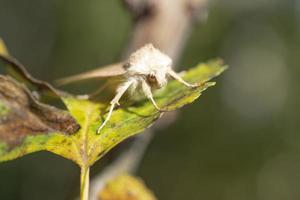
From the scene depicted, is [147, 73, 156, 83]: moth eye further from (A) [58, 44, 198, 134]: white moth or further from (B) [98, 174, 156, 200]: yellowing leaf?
(B) [98, 174, 156, 200]: yellowing leaf

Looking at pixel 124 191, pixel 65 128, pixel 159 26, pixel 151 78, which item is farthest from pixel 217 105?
pixel 65 128

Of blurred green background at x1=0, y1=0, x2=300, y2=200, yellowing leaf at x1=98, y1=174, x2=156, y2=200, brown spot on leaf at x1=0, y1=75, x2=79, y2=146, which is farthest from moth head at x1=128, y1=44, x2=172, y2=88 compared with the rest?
blurred green background at x1=0, y1=0, x2=300, y2=200

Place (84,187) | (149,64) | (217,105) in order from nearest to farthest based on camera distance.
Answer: (84,187), (149,64), (217,105)

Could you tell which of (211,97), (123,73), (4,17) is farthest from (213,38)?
(123,73)

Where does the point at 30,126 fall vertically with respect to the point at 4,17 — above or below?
below

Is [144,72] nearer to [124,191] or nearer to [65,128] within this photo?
[65,128]

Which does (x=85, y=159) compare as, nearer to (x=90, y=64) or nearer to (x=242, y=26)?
(x=90, y=64)

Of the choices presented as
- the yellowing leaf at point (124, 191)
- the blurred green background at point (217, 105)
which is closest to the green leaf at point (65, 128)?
the yellowing leaf at point (124, 191)

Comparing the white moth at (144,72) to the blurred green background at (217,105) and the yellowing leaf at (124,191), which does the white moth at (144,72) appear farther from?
the blurred green background at (217,105)
